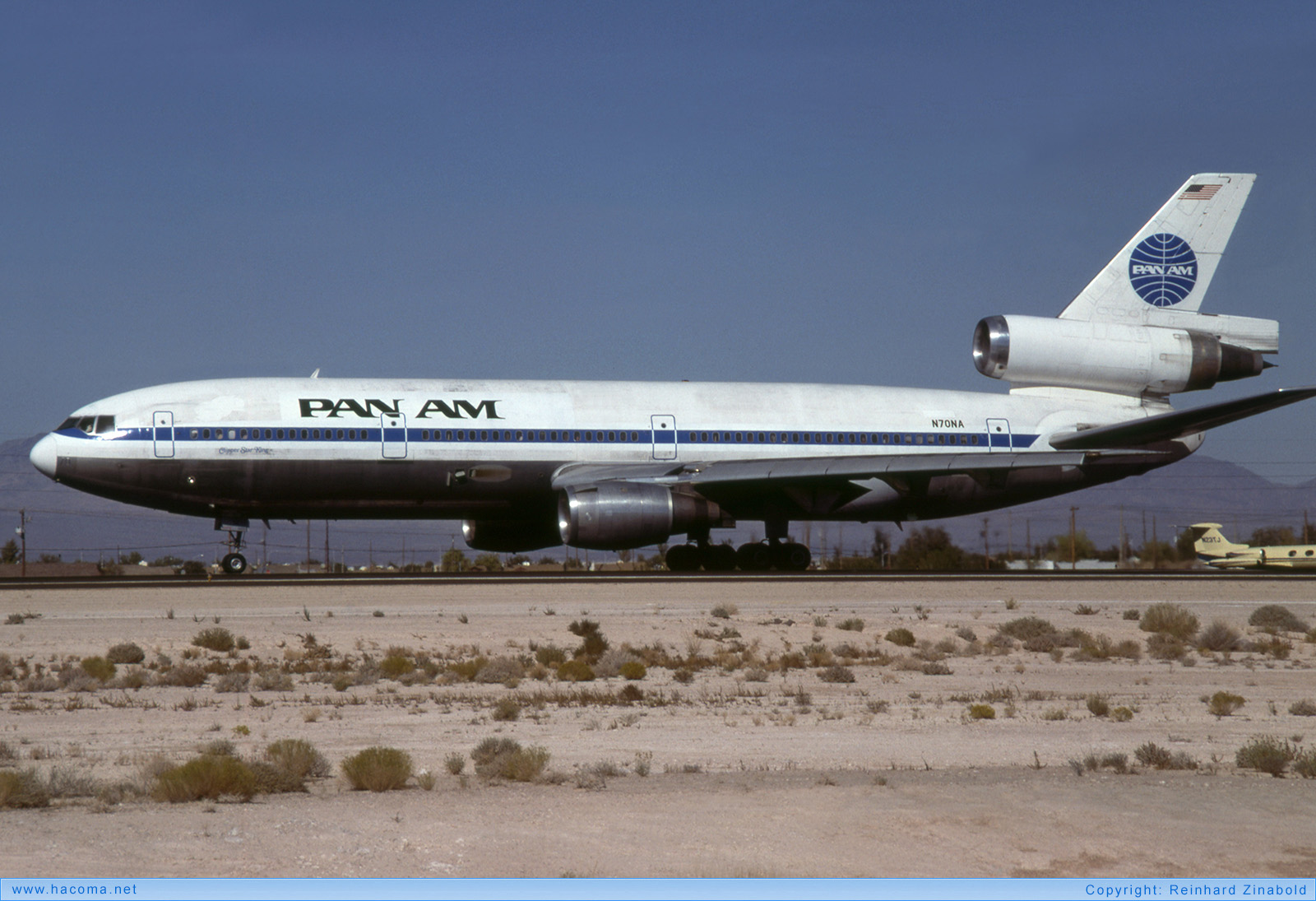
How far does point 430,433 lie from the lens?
28.2 metres

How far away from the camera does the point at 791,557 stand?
3186 cm

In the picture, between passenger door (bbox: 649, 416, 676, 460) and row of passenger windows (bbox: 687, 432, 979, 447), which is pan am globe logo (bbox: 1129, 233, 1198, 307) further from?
passenger door (bbox: 649, 416, 676, 460)

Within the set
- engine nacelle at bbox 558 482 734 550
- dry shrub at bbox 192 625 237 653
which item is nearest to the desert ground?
dry shrub at bbox 192 625 237 653

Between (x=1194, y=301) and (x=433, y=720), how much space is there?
27714 millimetres

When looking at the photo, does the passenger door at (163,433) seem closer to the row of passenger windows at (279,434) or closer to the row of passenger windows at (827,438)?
the row of passenger windows at (279,434)

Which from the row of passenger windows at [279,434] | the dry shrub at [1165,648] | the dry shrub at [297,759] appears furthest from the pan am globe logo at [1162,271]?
the dry shrub at [297,759]

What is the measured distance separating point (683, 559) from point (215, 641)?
1540 cm

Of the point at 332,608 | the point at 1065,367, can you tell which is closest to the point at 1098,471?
the point at 1065,367

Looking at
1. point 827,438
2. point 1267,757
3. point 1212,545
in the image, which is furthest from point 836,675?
point 1212,545

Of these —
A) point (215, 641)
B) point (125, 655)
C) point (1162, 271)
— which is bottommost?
point (125, 655)

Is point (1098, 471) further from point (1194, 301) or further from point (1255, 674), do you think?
point (1255, 674)

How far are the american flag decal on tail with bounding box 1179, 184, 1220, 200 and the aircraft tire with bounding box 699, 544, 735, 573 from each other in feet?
49.9

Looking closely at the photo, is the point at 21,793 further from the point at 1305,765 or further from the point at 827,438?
the point at 827,438

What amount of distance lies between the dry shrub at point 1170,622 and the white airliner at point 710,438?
6.82m
